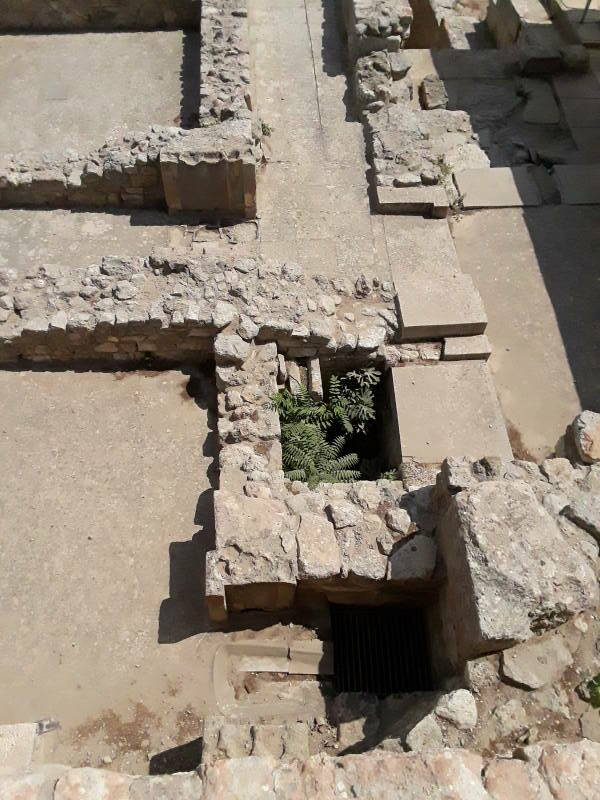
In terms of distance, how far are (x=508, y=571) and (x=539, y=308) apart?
4063 millimetres

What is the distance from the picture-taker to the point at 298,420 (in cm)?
570

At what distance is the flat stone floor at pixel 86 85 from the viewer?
8492 mm

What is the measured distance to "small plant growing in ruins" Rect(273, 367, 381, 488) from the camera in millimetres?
5383

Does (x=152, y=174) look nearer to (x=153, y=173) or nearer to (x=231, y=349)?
(x=153, y=173)

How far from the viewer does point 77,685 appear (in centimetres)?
442

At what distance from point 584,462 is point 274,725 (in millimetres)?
2987

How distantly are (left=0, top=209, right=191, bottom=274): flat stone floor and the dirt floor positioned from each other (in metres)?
1.59

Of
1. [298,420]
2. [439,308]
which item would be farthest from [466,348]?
[298,420]

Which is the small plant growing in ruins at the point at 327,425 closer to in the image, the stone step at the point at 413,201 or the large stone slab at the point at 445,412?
the large stone slab at the point at 445,412

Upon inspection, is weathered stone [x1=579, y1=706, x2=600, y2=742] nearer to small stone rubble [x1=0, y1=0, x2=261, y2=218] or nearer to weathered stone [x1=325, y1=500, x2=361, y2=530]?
weathered stone [x1=325, y1=500, x2=361, y2=530]

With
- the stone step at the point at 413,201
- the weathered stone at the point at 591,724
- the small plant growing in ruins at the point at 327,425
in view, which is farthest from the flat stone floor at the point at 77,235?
the weathered stone at the point at 591,724

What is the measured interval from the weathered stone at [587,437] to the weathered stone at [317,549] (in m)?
2.09

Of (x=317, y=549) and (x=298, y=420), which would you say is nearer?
(x=317, y=549)

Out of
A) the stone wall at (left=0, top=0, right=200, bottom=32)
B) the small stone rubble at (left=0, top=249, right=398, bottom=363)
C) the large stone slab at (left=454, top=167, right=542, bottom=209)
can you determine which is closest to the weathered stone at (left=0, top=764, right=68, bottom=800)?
the small stone rubble at (left=0, top=249, right=398, bottom=363)
